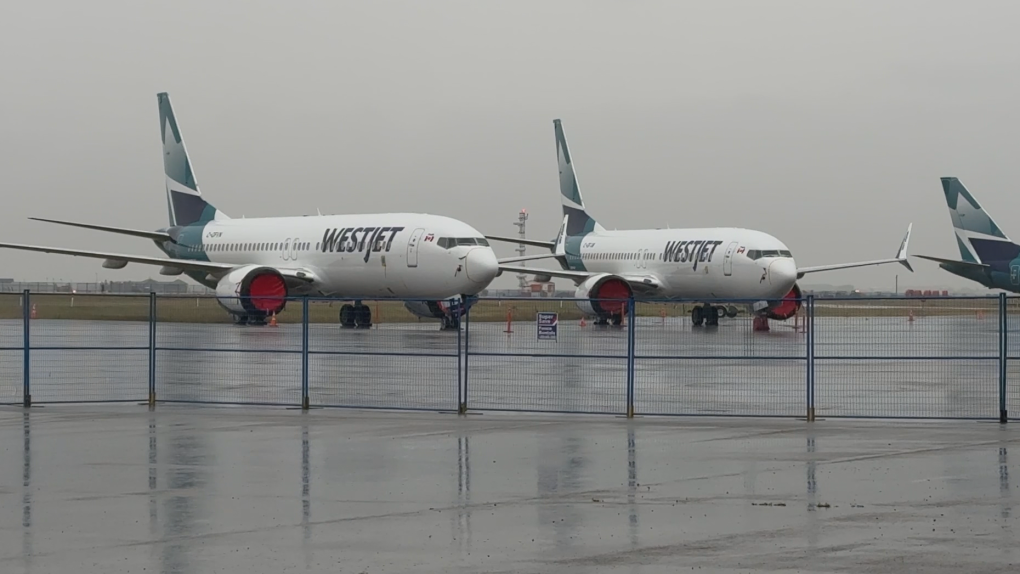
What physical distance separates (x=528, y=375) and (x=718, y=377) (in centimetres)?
302

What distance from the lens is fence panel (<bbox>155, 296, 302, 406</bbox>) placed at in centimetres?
1972

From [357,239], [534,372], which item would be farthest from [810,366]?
[357,239]

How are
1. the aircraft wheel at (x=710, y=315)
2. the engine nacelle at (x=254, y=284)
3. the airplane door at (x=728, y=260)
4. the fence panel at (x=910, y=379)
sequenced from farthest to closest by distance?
the airplane door at (x=728, y=260) → the aircraft wheel at (x=710, y=315) → the engine nacelle at (x=254, y=284) → the fence panel at (x=910, y=379)

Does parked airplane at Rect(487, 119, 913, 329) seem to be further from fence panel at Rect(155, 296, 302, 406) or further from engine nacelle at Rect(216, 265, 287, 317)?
fence panel at Rect(155, 296, 302, 406)

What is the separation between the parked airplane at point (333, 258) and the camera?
40.0 metres

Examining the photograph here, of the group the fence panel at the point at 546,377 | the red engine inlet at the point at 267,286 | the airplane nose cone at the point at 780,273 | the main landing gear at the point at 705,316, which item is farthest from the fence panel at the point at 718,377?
the red engine inlet at the point at 267,286

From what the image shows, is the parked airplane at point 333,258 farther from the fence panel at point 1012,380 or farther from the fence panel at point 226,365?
the fence panel at point 1012,380

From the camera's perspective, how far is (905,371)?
25531 millimetres

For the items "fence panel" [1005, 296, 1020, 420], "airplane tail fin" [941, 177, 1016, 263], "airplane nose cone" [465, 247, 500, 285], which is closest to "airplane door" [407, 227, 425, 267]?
"airplane nose cone" [465, 247, 500, 285]

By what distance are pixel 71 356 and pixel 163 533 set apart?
2261 centimetres

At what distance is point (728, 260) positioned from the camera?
151ft

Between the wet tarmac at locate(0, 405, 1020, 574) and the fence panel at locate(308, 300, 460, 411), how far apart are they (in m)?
2.60

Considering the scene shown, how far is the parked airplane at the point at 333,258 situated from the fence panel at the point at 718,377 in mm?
6260

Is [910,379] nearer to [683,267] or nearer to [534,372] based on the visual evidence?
[534,372]
